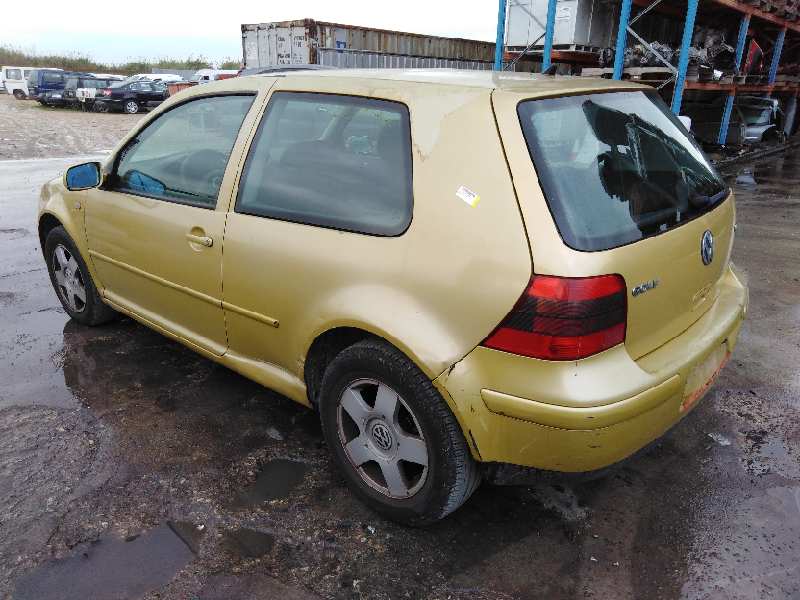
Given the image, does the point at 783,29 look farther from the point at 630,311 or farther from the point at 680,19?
the point at 630,311

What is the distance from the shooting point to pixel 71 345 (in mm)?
3902

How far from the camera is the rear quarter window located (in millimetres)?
2242

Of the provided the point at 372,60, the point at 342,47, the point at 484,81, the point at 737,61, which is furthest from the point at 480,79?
the point at 372,60

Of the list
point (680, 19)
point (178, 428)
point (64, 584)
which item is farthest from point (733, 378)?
point (680, 19)

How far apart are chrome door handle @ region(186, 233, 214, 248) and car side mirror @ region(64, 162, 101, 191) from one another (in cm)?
101

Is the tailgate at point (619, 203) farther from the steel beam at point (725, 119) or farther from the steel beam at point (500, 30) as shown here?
the steel beam at point (725, 119)

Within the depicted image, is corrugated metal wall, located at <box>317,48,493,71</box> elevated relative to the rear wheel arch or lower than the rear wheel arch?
elevated

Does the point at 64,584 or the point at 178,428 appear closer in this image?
the point at 64,584

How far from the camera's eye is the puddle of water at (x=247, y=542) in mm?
2248

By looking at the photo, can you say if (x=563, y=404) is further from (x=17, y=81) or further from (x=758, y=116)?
(x=17, y=81)

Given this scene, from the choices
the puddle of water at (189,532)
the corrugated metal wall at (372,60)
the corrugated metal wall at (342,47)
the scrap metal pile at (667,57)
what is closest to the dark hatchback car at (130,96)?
the corrugated metal wall at (342,47)

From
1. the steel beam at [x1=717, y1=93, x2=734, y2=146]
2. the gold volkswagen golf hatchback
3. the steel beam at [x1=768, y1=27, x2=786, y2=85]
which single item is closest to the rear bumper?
the gold volkswagen golf hatchback

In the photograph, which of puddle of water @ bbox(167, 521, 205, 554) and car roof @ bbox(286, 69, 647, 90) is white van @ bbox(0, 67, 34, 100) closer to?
car roof @ bbox(286, 69, 647, 90)

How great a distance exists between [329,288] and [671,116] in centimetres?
173
